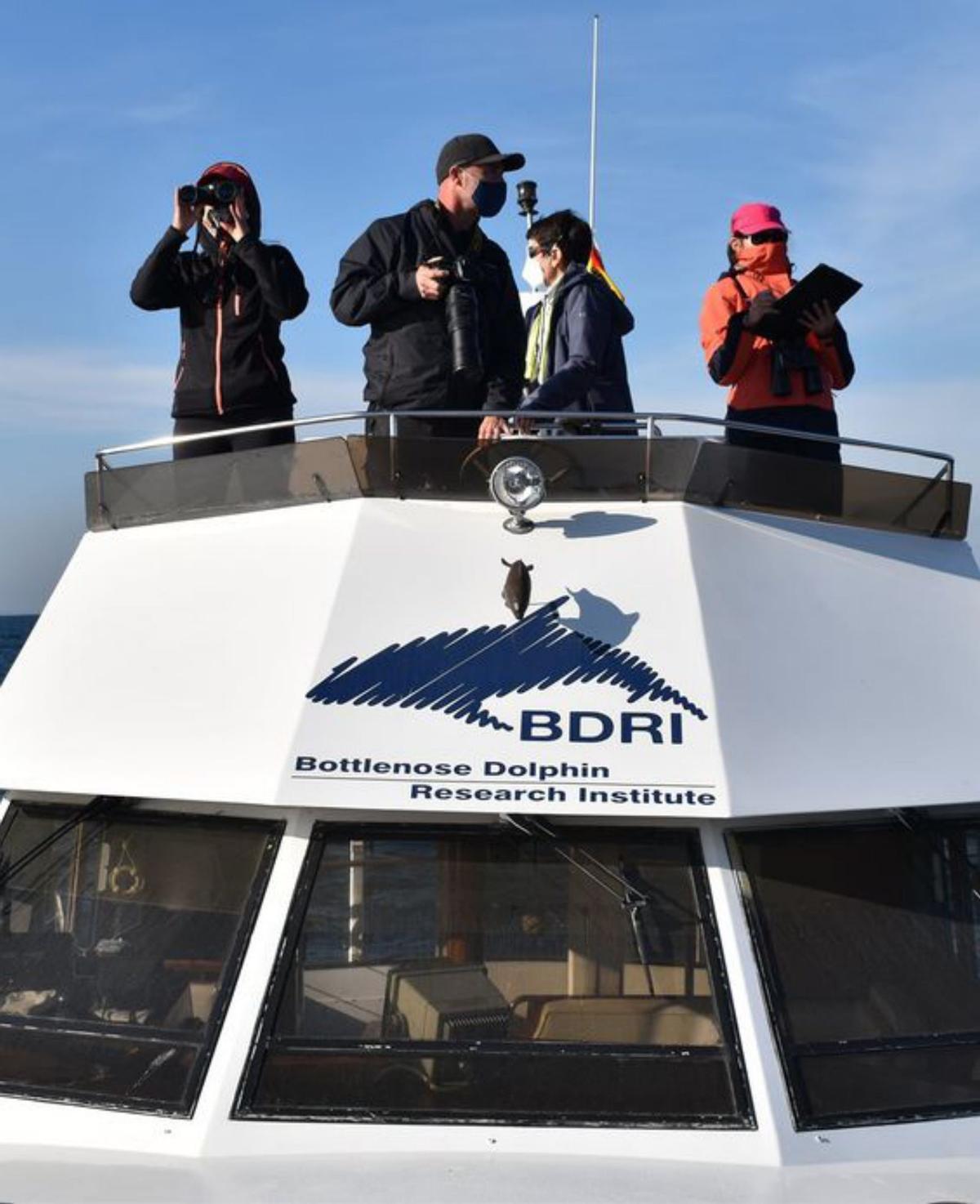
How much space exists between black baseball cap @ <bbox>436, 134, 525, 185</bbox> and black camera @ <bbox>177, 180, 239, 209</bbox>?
36.6 inches

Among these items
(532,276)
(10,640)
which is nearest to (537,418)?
(532,276)

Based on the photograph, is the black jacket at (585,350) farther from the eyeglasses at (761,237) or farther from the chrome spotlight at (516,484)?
the chrome spotlight at (516,484)

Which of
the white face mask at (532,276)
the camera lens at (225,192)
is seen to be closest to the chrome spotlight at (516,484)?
the camera lens at (225,192)

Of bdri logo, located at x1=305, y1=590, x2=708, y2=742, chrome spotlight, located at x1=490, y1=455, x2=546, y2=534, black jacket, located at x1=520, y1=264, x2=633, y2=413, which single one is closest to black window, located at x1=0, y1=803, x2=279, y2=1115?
bdri logo, located at x1=305, y1=590, x2=708, y2=742

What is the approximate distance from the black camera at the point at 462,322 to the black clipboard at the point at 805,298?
4.02 feet

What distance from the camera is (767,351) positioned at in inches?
280

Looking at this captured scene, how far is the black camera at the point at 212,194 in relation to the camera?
690 cm

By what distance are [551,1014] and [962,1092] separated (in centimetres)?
119

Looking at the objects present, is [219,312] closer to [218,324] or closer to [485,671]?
[218,324]

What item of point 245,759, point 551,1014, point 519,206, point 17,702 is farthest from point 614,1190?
point 519,206

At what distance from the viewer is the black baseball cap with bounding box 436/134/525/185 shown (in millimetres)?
6570

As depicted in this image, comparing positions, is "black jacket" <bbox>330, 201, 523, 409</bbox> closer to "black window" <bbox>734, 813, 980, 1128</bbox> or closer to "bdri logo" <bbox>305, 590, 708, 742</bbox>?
"bdri logo" <bbox>305, 590, 708, 742</bbox>

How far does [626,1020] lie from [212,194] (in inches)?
154

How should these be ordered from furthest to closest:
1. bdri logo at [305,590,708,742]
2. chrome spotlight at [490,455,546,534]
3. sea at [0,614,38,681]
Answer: sea at [0,614,38,681] → chrome spotlight at [490,455,546,534] → bdri logo at [305,590,708,742]
